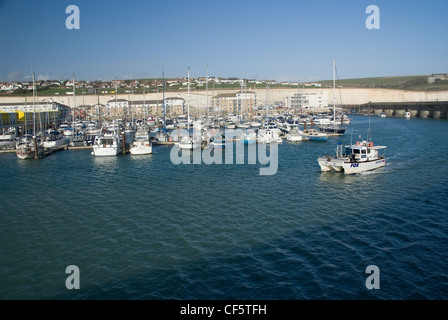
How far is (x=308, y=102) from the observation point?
116 meters

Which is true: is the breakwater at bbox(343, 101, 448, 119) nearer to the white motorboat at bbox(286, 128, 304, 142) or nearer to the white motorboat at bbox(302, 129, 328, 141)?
the white motorboat at bbox(302, 129, 328, 141)

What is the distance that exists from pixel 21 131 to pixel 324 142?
4030 cm

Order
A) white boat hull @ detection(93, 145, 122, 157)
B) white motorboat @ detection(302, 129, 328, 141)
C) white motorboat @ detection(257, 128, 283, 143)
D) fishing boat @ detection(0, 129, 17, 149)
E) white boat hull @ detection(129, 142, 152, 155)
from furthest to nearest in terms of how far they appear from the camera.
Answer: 1. white motorboat @ detection(302, 129, 328, 141)
2. white motorboat @ detection(257, 128, 283, 143)
3. fishing boat @ detection(0, 129, 17, 149)
4. white boat hull @ detection(129, 142, 152, 155)
5. white boat hull @ detection(93, 145, 122, 157)

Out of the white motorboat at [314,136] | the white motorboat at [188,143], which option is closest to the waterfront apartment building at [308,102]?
the white motorboat at [314,136]

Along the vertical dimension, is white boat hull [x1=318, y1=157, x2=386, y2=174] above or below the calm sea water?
above

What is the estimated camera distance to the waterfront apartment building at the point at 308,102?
113 metres

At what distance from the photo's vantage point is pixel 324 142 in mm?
42188

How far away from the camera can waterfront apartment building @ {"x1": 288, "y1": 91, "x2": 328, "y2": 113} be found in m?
113

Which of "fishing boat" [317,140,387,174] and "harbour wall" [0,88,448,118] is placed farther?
"harbour wall" [0,88,448,118]

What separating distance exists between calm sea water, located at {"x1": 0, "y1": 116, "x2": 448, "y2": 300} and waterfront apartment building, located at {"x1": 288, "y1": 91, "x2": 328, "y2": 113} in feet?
295

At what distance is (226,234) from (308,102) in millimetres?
107384

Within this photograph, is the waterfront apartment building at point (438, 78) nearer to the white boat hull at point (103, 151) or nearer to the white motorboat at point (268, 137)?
the white motorboat at point (268, 137)

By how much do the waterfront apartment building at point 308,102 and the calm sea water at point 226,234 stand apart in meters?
90.0

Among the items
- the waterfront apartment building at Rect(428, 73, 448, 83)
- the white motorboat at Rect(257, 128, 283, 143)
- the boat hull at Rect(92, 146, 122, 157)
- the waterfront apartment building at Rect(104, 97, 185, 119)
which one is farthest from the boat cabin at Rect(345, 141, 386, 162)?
the waterfront apartment building at Rect(428, 73, 448, 83)
